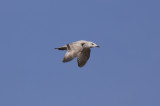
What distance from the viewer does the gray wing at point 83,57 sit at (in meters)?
55.6

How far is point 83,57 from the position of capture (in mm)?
56125

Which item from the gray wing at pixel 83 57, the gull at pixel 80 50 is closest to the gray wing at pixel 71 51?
the gull at pixel 80 50

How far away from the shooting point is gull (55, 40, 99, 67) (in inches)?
2117

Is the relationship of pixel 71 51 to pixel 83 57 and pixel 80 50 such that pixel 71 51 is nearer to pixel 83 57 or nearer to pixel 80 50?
pixel 80 50

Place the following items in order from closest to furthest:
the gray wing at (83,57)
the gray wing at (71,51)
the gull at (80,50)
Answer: the gray wing at (71,51), the gull at (80,50), the gray wing at (83,57)

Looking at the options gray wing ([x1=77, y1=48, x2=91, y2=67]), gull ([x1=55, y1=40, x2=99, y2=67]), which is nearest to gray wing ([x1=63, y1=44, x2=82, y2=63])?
gull ([x1=55, y1=40, x2=99, y2=67])

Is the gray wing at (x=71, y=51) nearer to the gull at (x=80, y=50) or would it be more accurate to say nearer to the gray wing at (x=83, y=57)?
the gull at (x=80, y=50)

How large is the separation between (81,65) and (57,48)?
11.7ft

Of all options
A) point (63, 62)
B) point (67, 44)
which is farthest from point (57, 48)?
point (63, 62)

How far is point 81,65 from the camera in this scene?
184 ft

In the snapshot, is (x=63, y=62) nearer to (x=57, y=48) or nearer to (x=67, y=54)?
(x=67, y=54)

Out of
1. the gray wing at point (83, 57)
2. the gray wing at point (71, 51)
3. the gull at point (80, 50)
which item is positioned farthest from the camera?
the gray wing at point (83, 57)

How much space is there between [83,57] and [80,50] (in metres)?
1.23

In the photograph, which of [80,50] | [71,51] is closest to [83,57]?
[80,50]
